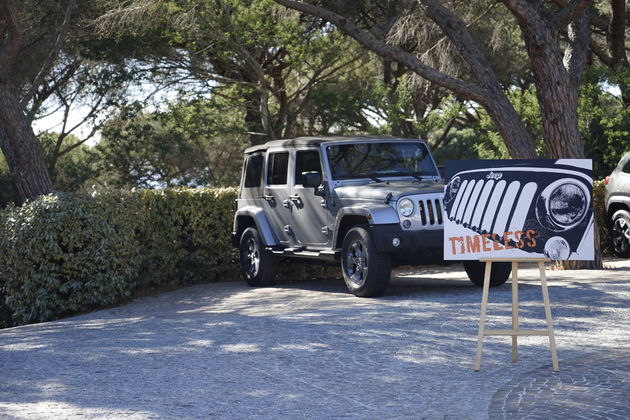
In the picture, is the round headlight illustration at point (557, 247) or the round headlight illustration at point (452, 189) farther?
the round headlight illustration at point (452, 189)

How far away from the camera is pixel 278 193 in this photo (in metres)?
13.3

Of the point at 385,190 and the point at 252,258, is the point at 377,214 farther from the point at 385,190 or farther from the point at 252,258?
the point at 252,258

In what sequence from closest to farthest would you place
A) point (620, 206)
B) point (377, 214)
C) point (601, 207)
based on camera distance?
point (377, 214)
point (620, 206)
point (601, 207)

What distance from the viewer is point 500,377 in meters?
7.18

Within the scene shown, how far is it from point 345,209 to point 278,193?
204cm

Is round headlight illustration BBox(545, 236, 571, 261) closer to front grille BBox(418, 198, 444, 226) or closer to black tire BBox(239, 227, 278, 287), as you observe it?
front grille BBox(418, 198, 444, 226)

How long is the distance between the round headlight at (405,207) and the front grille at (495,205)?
3249mm

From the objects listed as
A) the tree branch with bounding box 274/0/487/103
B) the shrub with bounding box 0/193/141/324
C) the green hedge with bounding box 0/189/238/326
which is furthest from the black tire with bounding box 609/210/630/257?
the shrub with bounding box 0/193/141/324

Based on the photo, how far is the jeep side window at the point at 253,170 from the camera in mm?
13945

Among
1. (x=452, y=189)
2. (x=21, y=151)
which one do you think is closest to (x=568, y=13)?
(x=452, y=189)

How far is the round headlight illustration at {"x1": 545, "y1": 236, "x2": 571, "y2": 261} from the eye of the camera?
757 centimetres

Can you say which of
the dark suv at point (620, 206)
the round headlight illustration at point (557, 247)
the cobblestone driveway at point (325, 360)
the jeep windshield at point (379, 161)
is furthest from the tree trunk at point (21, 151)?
the round headlight illustration at point (557, 247)

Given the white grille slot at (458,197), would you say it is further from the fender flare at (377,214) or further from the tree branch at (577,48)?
the tree branch at (577,48)

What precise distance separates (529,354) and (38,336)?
16.5 ft
